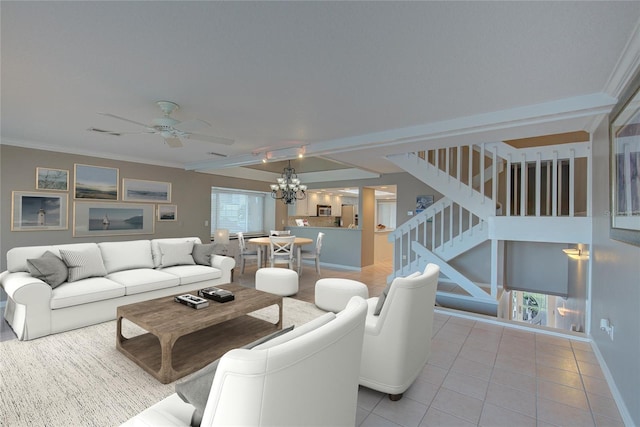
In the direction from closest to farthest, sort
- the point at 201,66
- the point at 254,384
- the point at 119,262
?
the point at 254,384 → the point at 201,66 → the point at 119,262

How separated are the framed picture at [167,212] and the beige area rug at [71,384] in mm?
3267

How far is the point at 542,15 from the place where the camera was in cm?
154

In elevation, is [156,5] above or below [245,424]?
above

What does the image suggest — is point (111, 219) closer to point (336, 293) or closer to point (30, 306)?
point (30, 306)

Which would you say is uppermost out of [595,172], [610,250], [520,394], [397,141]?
[397,141]

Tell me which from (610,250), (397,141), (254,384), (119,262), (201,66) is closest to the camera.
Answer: (254,384)

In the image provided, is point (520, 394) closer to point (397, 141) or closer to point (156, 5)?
point (397, 141)

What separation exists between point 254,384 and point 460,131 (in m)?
3.25

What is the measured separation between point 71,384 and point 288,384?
228 cm

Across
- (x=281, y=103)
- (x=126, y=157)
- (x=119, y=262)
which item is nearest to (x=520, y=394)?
(x=281, y=103)

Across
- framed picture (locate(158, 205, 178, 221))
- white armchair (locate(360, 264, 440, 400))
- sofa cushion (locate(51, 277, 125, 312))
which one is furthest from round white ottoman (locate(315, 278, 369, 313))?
framed picture (locate(158, 205, 178, 221))

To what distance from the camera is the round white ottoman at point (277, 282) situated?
14.9ft

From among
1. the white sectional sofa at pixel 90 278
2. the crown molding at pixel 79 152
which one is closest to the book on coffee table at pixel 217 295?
the white sectional sofa at pixel 90 278

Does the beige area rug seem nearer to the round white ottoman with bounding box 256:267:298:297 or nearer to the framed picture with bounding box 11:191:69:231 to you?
the round white ottoman with bounding box 256:267:298:297
